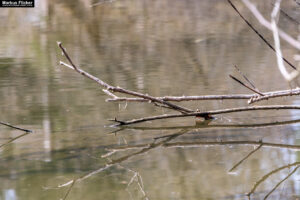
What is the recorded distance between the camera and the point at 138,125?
4.46 metres

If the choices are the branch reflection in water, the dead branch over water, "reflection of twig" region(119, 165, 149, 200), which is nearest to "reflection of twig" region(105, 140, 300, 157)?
the branch reflection in water

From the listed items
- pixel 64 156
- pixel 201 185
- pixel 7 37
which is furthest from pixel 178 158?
pixel 7 37

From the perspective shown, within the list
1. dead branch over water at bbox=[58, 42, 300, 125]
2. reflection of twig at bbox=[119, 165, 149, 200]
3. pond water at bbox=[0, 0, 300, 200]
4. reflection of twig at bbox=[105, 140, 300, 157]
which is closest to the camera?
reflection of twig at bbox=[119, 165, 149, 200]

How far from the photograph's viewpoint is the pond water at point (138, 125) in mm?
3346

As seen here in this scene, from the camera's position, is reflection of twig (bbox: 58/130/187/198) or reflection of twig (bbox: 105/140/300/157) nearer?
reflection of twig (bbox: 58/130/187/198)

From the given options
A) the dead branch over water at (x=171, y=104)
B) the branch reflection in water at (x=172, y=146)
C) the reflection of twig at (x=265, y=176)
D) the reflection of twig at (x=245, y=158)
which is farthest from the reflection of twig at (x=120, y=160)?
the reflection of twig at (x=265, y=176)

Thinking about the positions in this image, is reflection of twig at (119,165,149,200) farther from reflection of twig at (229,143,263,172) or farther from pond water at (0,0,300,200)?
reflection of twig at (229,143,263,172)

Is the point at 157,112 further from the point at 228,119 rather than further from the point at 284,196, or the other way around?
the point at 284,196

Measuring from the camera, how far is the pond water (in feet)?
11.0

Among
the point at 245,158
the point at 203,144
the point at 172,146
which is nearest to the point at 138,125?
the point at 172,146

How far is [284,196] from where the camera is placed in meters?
3.12

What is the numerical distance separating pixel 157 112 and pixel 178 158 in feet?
3.37

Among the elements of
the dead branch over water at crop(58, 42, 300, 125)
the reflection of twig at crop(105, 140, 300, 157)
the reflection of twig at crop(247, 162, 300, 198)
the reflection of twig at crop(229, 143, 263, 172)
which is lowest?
the reflection of twig at crop(247, 162, 300, 198)

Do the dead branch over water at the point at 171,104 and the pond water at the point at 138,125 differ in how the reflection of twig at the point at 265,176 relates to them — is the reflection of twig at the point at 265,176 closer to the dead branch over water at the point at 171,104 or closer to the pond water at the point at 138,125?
the pond water at the point at 138,125
